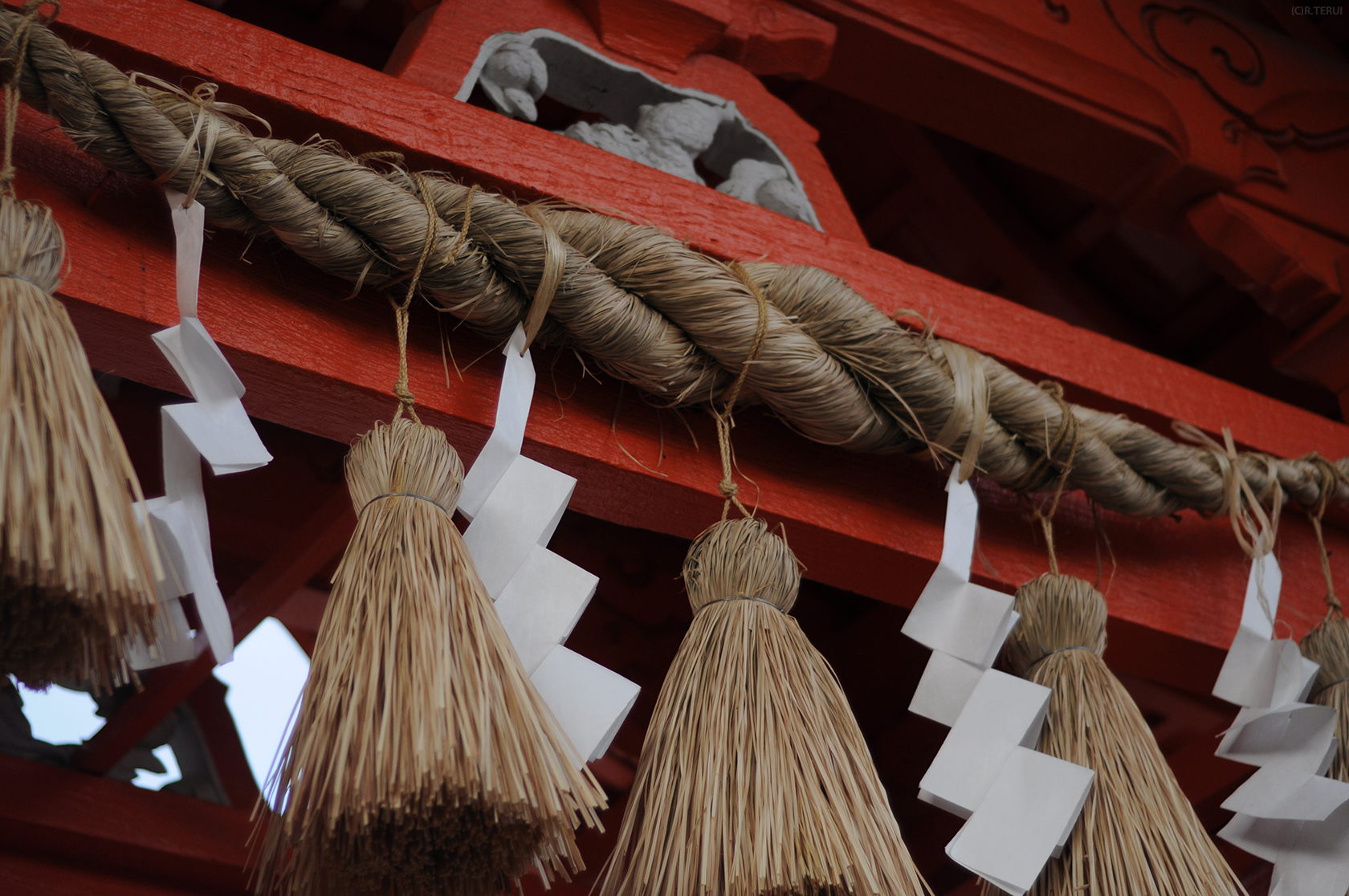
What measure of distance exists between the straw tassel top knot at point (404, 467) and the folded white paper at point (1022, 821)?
463 mm

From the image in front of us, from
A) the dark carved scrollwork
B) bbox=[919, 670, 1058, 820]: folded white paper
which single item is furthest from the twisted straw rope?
the dark carved scrollwork

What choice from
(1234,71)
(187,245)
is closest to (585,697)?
(187,245)

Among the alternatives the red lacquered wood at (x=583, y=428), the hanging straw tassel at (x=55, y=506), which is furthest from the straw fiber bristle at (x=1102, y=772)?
the hanging straw tassel at (x=55, y=506)

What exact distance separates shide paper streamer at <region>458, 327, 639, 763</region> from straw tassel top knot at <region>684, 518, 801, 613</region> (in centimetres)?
11

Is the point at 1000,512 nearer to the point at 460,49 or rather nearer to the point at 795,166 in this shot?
the point at 795,166

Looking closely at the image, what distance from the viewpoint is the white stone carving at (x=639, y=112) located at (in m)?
1.14

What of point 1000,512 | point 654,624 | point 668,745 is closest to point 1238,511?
point 1000,512

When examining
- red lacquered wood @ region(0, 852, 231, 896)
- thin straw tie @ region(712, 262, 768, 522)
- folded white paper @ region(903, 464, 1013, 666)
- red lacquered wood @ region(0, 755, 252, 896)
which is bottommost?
red lacquered wood @ region(0, 852, 231, 896)

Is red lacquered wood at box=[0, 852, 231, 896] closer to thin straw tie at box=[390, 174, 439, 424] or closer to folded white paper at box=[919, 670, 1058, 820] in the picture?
thin straw tie at box=[390, 174, 439, 424]

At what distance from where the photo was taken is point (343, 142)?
0.97 metres

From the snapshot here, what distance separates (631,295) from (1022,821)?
0.52m

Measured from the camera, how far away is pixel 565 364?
1.01 m

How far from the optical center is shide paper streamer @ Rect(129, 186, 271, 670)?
78 cm

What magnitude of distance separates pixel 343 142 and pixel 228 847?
88 centimetres
